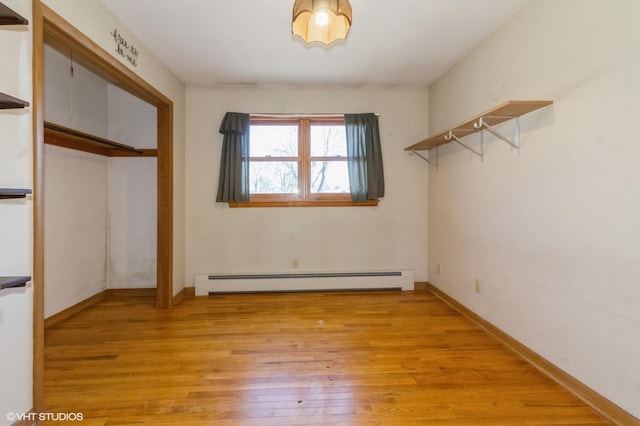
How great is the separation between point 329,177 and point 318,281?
1.33 m

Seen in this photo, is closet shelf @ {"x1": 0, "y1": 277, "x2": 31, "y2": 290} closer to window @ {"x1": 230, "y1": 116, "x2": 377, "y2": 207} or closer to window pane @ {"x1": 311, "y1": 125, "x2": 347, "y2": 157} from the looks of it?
window @ {"x1": 230, "y1": 116, "x2": 377, "y2": 207}

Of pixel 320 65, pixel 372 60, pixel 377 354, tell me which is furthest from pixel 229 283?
pixel 372 60

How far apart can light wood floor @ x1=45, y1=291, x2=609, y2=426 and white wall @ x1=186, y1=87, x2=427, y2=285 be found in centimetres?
79

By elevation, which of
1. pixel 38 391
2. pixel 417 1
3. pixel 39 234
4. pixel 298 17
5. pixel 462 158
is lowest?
pixel 38 391

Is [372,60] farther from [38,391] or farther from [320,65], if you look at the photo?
[38,391]

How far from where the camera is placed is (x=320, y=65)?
10.4 feet

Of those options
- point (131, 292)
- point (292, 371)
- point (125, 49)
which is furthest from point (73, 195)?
point (292, 371)

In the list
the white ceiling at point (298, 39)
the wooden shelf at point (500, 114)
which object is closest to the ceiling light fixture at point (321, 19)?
the white ceiling at point (298, 39)

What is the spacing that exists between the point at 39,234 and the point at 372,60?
3021mm

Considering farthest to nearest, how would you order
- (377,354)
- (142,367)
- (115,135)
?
1. (115,135)
2. (377,354)
3. (142,367)

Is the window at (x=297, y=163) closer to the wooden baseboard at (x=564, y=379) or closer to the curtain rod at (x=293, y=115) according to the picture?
the curtain rod at (x=293, y=115)

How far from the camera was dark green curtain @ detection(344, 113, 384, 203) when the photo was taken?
12.2 ft

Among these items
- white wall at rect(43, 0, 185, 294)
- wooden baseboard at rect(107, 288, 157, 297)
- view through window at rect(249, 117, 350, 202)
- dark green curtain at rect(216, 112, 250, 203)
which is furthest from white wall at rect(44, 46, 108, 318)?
view through window at rect(249, 117, 350, 202)

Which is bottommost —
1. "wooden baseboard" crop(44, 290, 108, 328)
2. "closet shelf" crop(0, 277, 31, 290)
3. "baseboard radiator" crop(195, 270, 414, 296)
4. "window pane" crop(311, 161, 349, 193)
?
"wooden baseboard" crop(44, 290, 108, 328)
